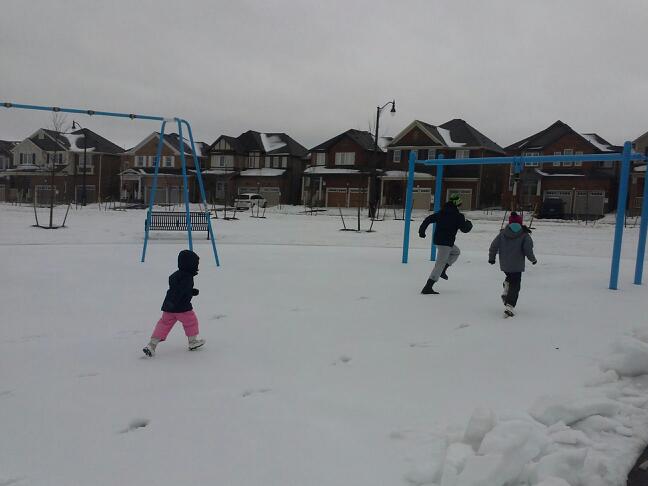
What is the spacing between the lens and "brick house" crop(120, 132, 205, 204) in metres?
52.9

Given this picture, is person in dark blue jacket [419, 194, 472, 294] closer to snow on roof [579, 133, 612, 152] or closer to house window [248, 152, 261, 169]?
snow on roof [579, 133, 612, 152]

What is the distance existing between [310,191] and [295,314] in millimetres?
43484

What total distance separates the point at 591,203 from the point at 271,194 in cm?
2845

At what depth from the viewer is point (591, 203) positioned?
40.5 meters

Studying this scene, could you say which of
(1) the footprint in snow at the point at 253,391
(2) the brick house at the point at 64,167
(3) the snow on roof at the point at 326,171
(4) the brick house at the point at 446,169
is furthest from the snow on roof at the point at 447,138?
(1) the footprint in snow at the point at 253,391

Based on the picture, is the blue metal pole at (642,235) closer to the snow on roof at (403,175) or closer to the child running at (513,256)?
the child running at (513,256)

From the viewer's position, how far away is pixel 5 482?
9.80ft

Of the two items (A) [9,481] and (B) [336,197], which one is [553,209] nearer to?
(B) [336,197]

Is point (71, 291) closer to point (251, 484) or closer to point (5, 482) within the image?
point (5, 482)

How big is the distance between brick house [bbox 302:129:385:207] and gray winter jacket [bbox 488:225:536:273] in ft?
128

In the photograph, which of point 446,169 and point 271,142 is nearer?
point 446,169

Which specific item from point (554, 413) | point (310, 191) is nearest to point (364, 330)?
point (554, 413)

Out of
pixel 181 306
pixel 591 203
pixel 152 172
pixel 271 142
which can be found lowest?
pixel 181 306

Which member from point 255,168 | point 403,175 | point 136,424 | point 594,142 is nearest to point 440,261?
point 136,424
